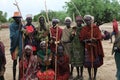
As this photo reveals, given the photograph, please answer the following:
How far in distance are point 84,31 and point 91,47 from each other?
1.60 feet

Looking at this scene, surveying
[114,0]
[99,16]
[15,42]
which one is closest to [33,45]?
[15,42]

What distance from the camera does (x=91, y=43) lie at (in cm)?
1112

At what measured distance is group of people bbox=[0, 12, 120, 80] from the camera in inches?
418

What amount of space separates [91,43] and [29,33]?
5.67ft

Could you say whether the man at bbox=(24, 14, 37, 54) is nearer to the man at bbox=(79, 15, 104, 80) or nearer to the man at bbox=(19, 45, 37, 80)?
the man at bbox=(19, 45, 37, 80)

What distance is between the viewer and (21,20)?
1104cm

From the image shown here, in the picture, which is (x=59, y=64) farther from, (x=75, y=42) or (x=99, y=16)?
(x=99, y=16)

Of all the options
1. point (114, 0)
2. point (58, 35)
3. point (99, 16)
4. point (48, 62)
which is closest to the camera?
point (48, 62)

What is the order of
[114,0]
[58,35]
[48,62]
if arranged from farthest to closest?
[114,0], [58,35], [48,62]

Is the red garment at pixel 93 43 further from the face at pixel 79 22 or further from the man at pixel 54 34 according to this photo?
the man at pixel 54 34

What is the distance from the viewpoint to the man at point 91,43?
434 inches

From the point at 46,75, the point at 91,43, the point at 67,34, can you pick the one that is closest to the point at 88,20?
the point at 91,43

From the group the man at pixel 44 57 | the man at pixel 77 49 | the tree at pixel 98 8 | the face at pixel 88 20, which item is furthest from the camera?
the tree at pixel 98 8

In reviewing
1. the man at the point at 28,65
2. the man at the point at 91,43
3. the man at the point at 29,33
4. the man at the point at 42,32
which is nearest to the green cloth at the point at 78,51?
the man at the point at 91,43
